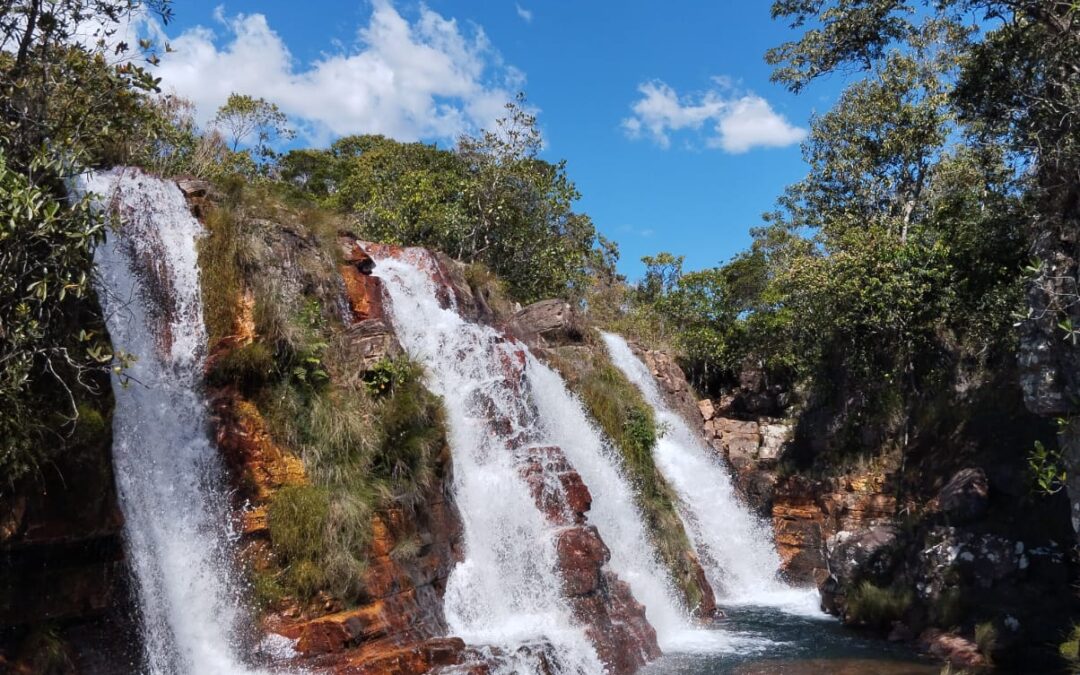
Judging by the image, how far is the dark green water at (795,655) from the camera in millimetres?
11453

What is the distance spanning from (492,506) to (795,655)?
17.2 feet

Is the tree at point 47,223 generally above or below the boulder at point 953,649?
above

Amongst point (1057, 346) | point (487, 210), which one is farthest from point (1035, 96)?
point (487, 210)

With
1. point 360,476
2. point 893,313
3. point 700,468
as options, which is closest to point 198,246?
point 360,476

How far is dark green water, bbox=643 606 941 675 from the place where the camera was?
1145cm

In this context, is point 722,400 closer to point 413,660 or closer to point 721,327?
→ point 721,327

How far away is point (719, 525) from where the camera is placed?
1989 centimetres

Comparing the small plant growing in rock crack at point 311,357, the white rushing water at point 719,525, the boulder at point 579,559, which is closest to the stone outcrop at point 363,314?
the small plant growing in rock crack at point 311,357

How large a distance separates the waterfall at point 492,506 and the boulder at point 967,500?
7488mm

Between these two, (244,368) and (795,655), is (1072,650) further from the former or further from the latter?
(244,368)

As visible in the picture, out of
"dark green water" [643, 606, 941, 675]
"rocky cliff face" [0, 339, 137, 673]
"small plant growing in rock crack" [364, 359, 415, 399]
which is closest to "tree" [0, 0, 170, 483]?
"rocky cliff face" [0, 339, 137, 673]

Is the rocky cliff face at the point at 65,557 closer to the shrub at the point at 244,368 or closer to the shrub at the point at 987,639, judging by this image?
the shrub at the point at 244,368

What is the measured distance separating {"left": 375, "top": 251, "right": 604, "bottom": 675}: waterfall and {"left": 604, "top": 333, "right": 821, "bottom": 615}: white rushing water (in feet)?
22.4

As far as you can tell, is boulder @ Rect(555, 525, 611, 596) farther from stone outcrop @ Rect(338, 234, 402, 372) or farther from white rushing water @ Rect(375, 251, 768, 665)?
stone outcrop @ Rect(338, 234, 402, 372)
